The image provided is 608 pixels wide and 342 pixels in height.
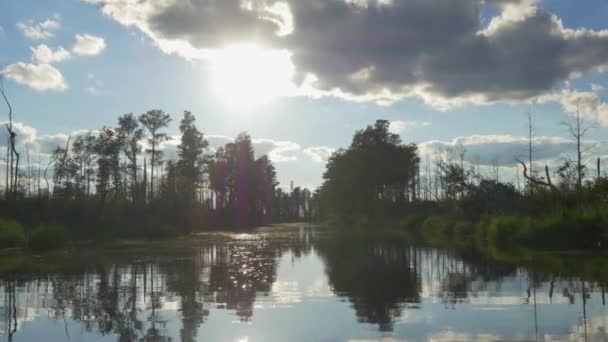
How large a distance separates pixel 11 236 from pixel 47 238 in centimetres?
186

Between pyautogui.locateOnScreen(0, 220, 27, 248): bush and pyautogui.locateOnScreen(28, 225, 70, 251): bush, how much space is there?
0.58 metres

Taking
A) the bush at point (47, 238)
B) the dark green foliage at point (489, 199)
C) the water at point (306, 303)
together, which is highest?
the dark green foliage at point (489, 199)

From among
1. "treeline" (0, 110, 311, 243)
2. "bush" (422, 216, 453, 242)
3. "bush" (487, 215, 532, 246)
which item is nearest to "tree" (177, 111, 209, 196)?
"treeline" (0, 110, 311, 243)

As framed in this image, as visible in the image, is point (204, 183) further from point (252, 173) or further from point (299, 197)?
point (299, 197)

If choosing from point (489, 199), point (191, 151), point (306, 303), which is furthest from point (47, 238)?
point (191, 151)

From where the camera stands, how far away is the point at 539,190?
116 ft

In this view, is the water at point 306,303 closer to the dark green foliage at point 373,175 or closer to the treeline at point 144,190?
the treeline at point 144,190

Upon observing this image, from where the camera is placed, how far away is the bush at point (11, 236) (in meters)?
31.9

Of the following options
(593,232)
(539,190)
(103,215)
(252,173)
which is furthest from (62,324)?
(252,173)

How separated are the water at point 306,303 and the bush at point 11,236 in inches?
444

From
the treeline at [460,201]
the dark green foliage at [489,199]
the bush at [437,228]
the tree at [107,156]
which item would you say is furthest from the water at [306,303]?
the tree at [107,156]

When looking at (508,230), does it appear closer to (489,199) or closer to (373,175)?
(489,199)

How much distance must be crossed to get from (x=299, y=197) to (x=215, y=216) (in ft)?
330

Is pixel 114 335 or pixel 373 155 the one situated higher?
pixel 373 155
